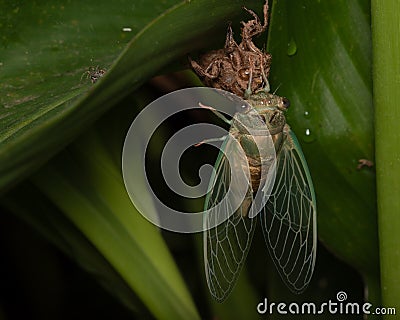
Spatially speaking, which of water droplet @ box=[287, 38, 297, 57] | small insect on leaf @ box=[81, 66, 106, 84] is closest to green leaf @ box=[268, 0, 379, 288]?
water droplet @ box=[287, 38, 297, 57]

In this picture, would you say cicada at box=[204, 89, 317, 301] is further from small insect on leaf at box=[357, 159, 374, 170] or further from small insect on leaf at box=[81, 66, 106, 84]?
small insect on leaf at box=[81, 66, 106, 84]

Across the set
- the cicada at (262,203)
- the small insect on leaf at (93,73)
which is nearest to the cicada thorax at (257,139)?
the cicada at (262,203)

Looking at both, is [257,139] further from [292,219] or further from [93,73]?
[93,73]

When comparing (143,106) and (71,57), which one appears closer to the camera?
(71,57)

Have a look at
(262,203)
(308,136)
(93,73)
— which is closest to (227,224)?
(262,203)

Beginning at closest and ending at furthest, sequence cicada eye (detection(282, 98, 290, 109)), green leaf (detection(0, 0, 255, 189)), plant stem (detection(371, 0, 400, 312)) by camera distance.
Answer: green leaf (detection(0, 0, 255, 189)) < plant stem (detection(371, 0, 400, 312)) < cicada eye (detection(282, 98, 290, 109))

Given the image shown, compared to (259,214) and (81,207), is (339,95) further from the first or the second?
(81,207)

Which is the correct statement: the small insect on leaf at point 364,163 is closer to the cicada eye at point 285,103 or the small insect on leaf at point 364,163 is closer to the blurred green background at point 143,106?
the blurred green background at point 143,106
